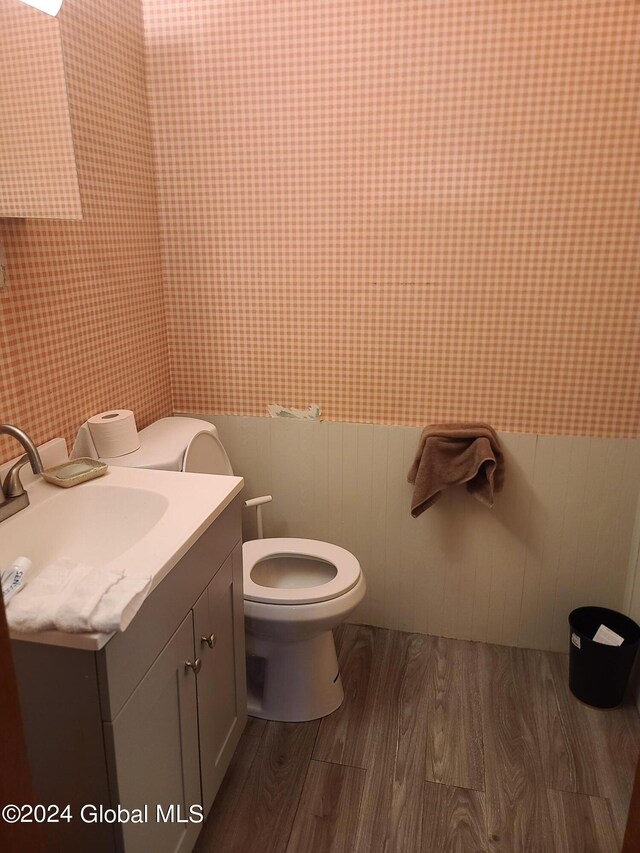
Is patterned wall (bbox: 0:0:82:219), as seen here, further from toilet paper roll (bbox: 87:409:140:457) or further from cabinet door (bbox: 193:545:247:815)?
cabinet door (bbox: 193:545:247:815)

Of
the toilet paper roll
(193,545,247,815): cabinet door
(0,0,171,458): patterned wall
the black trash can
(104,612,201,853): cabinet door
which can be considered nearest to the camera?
(104,612,201,853): cabinet door

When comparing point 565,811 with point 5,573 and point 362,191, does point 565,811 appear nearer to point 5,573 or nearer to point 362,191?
point 5,573

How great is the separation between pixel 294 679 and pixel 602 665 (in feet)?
3.15

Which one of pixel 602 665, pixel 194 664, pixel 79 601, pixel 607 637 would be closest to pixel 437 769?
pixel 602 665

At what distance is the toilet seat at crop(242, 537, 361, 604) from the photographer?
1.80 meters

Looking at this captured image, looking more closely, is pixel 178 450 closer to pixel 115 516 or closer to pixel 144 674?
pixel 115 516

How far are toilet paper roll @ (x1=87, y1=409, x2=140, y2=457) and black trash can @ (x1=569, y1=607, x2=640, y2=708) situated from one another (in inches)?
60.0

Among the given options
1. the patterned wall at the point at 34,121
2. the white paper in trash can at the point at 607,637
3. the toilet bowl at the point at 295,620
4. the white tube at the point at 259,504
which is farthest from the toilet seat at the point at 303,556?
the patterned wall at the point at 34,121

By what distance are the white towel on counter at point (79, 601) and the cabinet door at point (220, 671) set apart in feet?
1.09

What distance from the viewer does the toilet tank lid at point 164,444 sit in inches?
68.7

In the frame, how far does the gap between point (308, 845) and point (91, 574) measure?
0.98 meters

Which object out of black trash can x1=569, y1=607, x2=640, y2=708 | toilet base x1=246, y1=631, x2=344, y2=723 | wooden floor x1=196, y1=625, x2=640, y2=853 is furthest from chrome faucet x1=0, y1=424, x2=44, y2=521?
black trash can x1=569, y1=607, x2=640, y2=708

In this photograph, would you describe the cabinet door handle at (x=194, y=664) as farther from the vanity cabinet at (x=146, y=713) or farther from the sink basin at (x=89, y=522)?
the sink basin at (x=89, y=522)

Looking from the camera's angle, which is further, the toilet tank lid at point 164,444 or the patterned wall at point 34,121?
the toilet tank lid at point 164,444
